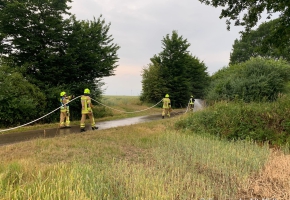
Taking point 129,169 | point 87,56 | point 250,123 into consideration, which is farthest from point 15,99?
point 250,123

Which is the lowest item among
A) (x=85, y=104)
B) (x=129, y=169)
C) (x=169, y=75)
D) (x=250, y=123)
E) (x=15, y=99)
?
(x=129, y=169)

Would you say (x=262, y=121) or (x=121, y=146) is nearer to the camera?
(x=121, y=146)

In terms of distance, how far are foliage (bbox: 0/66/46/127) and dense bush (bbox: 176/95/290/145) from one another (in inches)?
334

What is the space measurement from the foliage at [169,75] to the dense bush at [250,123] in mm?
19402

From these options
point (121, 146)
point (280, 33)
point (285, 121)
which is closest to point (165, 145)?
point (121, 146)

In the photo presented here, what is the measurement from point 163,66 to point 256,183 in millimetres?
26550

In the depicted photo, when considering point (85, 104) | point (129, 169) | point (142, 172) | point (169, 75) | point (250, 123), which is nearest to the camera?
point (142, 172)

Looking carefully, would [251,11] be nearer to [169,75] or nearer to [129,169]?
[129,169]

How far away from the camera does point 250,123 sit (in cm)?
802

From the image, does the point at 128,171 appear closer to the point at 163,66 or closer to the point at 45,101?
the point at 45,101

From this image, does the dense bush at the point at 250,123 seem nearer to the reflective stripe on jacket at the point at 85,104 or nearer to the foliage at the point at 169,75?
the reflective stripe on jacket at the point at 85,104

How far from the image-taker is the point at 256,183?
3908 mm

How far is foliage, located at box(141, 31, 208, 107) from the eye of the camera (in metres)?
28.9

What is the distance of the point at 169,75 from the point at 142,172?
25.7 m
